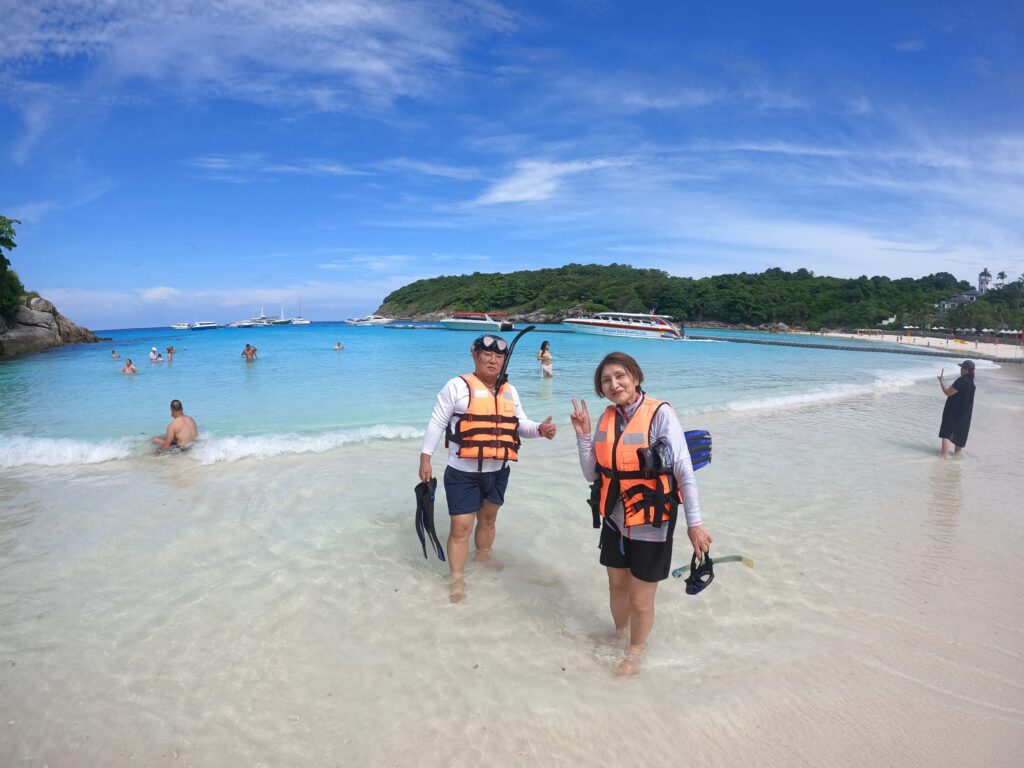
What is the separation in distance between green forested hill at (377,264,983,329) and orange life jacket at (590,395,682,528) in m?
97.9

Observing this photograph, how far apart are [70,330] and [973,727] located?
2450 inches

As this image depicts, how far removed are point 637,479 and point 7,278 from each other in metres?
47.4

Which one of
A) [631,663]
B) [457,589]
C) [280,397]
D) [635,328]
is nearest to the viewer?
[631,663]

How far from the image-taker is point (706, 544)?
3.02m

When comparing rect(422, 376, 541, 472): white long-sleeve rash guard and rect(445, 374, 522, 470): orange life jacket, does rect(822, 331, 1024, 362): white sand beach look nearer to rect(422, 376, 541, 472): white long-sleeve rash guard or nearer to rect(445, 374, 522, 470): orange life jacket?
rect(445, 374, 522, 470): orange life jacket

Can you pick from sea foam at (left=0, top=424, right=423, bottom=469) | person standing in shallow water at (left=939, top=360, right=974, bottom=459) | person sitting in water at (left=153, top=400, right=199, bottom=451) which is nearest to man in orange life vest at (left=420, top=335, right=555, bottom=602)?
sea foam at (left=0, top=424, right=423, bottom=469)

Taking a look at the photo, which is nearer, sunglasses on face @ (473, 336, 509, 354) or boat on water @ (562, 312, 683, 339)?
sunglasses on face @ (473, 336, 509, 354)

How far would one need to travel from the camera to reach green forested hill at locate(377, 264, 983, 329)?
316ft

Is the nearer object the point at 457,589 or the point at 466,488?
the point at 466,488

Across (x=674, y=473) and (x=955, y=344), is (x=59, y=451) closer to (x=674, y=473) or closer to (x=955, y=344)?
(x=674, y=473)

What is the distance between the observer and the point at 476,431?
4.17m

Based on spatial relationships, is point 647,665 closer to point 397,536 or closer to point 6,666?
point 397,536

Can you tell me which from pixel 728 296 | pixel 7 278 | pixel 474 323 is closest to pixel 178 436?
pixel 7 278

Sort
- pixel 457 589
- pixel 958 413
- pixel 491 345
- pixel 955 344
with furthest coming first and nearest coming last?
pixel 955 344 < pixel 958 413 < pixel 457 589 < pixel 491 345
